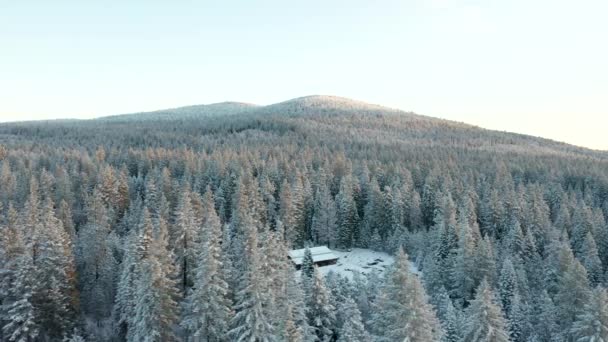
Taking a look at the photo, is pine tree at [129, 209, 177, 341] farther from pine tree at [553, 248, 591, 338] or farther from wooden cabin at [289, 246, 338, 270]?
pine tree at [553, 248, 591, 338]

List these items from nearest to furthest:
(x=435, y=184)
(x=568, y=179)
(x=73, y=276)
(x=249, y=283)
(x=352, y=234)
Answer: (x=249, y=283) < (x=73, y=276) < (x=352, y=234) < (x=435, y=184) < (x=568, y=179)

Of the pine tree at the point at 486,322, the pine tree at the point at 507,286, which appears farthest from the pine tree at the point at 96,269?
the pine tree at the point at 507,286

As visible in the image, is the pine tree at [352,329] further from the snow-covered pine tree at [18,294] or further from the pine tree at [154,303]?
the snow-covered pine tree at [18,294]

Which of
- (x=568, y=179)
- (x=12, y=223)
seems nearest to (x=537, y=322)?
(x=12, y=223)

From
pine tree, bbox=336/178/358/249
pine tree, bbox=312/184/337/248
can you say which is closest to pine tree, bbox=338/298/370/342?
pine tree, bbox=312/184/337/248

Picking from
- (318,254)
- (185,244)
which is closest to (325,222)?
(318,254)

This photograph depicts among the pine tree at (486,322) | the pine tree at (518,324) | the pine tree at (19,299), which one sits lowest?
the pine tree at (518,324)

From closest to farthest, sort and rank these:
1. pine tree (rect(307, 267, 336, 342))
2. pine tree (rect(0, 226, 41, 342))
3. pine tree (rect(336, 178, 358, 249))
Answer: pine tree (rect(307, 267, 336, 342))
pine tree (rect(0, 226, 41, 342))
pine tree (rect(336, 178, 358, 249))

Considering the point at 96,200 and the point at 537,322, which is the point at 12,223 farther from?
the point at 537,322
